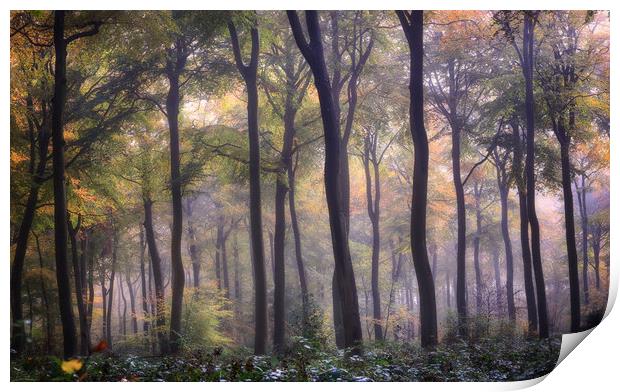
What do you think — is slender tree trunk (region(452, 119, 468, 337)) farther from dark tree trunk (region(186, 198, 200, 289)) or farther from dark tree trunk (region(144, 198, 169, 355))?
dark tree trunk (region(144, 198, 169, 355))

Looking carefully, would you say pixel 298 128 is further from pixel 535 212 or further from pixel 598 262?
pixel 598 262

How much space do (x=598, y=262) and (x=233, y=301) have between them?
5075mm

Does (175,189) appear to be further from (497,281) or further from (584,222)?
(584,222)

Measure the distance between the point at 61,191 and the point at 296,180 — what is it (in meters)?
3.41

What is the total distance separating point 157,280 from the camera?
845 centimetres

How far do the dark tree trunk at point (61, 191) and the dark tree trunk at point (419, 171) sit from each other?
3838 mm

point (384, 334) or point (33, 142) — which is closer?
point (33, 142)

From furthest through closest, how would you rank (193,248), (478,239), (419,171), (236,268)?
(236,268)
(478,239)
(193,248)
(419,171)

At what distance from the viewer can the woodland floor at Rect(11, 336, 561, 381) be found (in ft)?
17.8

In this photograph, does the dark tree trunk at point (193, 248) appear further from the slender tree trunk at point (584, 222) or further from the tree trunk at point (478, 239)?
the slender tree trunk at point (584, 222)

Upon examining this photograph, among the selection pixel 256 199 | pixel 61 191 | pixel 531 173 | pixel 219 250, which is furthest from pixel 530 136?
pixel 61 191
